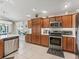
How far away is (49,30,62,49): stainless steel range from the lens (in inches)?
244

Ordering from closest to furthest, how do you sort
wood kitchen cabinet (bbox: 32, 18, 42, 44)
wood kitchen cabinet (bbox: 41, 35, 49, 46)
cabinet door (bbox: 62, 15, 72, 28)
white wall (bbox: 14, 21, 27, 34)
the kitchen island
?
the kitchen island → cabinet door (bbox: 62, 15, 72, 28) → wood kitchen cabinet (bbox: 41, 35, 49, 46) → wood kitchen cabinet (bbox: 32, 18, 42, 44) → white wall (bbox: 14, 21, 27, 34)

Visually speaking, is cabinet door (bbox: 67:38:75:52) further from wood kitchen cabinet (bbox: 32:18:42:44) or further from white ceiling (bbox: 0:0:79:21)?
wood kitchen cabinet (bbox: 32:18:42:44)

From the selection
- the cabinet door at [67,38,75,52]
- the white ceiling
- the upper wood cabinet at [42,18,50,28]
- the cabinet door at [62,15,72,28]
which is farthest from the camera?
the upper wood cabinet at [42,18,50,28]

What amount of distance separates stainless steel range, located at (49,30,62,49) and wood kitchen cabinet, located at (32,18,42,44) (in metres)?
1.62

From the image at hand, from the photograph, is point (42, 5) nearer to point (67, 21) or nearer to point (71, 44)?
point (67, 21)

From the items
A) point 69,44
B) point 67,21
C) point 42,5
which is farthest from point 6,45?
point 42,5

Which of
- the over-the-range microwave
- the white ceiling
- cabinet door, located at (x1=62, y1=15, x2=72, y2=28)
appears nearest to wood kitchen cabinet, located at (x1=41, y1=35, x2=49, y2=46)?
the over-the-range microwave

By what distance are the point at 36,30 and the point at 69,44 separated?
344 cm

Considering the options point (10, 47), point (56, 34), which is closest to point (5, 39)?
point (10, 47)

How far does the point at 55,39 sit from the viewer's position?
6.43m

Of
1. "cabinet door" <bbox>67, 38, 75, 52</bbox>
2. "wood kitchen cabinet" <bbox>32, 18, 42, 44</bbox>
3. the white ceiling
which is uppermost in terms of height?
the white ceiling

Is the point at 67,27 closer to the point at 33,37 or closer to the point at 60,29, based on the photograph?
the point at 60,29

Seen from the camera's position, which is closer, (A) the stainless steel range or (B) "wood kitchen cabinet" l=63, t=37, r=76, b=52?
(B) "wood kitchen cabinet" l=63, t=37, r=76, b=52

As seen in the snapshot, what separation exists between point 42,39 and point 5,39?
3541 mm
